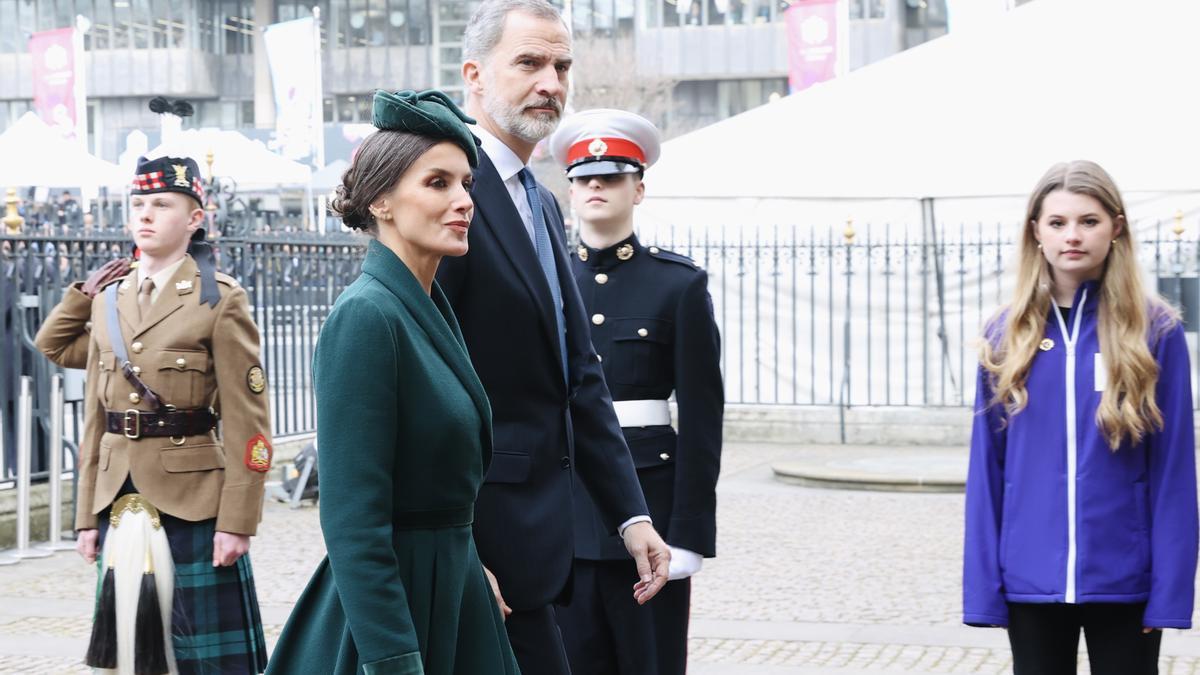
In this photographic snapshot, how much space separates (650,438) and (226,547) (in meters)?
1.41

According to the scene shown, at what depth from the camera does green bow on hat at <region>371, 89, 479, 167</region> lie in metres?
2.94

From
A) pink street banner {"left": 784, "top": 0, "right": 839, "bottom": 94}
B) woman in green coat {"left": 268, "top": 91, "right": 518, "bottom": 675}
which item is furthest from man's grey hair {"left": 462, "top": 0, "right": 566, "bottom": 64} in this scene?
pink street banner {"left": 784, "top": 0, "right": 839, "bottom": 94}

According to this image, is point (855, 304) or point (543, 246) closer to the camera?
point (543, 246)

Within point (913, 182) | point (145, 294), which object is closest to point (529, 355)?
point (145, 294)

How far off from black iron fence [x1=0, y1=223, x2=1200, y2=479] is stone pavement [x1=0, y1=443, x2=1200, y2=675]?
212cm

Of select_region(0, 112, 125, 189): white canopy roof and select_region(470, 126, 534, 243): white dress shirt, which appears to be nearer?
select_region(470, 126, 534, 243): white dress shirt

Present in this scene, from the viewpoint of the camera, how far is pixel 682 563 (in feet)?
15.0

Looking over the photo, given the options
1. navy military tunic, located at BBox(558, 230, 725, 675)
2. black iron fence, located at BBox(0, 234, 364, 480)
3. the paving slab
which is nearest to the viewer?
navy military tunic, located at BBox(558, 230, 725, 675)

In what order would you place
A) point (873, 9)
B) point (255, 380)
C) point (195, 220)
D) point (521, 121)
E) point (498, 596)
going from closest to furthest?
point (498, 596) < point (521, 121) < point (255, 380) < point (195, 220) < point (873, 9)

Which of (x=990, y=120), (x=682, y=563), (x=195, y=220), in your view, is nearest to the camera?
(x=682, y=563)

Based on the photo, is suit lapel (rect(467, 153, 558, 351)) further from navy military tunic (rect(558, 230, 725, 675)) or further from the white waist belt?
the white waist belt

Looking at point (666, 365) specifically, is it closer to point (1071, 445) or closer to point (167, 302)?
point (1071, 445)

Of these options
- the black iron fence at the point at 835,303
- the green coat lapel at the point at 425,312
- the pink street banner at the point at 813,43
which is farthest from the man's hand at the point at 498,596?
the pink street banner at the point at 813,43

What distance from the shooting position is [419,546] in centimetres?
Result: 289
